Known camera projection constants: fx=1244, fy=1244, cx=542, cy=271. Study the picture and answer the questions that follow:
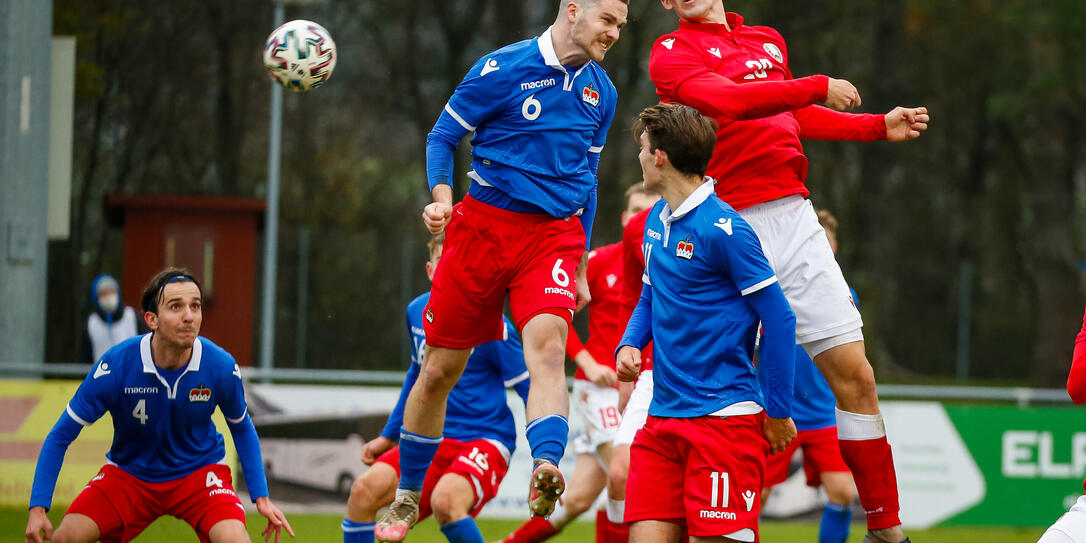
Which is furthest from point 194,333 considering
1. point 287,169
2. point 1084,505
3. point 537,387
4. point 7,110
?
point 287,169

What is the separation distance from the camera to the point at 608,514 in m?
7.68

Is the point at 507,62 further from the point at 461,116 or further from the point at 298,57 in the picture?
the point at 298,57

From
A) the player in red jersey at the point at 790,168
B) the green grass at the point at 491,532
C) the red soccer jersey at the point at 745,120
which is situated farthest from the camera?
the green grass at the point at 491,532

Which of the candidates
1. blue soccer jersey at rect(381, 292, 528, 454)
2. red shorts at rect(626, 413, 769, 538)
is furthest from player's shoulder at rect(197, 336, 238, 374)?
red shorts at rect(626, 413, 769, 538)

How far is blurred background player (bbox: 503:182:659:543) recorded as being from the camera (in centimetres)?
824

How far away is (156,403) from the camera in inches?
258

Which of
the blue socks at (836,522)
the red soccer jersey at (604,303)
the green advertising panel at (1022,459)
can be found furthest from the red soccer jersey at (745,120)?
the green advertising panel at (1022,459)

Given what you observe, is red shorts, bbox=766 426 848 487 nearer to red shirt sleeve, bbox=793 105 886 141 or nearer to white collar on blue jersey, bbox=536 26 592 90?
red shirt sleeve, bbox=793 105 886 141

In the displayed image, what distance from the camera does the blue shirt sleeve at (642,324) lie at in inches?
215

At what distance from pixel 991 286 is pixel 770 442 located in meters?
25.9

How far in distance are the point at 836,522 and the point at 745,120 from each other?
14.1 ft

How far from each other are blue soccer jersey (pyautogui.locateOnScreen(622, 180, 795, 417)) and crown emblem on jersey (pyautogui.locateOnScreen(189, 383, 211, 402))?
2628mm

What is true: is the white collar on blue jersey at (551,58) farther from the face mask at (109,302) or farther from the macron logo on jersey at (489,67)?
the face mask at (109,302)

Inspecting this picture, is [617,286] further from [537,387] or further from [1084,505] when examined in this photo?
[1084,505]
